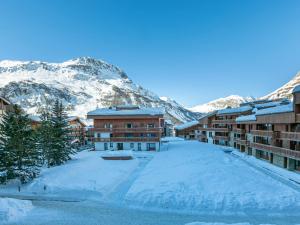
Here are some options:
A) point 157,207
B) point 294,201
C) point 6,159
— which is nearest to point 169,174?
point 157,207

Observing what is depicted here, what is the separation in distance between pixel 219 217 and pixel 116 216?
25.0 feet

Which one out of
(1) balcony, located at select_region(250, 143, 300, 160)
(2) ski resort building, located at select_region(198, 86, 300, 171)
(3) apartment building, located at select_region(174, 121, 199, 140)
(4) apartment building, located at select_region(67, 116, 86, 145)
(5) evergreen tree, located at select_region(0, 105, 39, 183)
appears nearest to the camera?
(5) evergreen tree, located at select_region(0, 105, 39, 183)

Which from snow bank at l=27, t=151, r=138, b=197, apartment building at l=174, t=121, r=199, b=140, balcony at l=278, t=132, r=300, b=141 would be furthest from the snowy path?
apartment building at l=174, t=121, r=199, b=140

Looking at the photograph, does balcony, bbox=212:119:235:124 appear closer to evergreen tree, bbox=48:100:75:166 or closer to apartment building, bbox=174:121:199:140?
apartment building, bbox=174:121:199:140

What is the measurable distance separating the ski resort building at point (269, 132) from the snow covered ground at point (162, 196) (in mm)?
3308

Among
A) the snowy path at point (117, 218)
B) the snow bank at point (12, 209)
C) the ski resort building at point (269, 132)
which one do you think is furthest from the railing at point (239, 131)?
the snow bank at point (12, 209)

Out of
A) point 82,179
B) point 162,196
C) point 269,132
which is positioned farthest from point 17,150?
point 269,132

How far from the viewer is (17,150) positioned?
26453 millimetres

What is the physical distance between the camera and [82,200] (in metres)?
21.6

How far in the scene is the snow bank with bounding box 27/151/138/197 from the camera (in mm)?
24109

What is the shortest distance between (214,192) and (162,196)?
4.82 metres

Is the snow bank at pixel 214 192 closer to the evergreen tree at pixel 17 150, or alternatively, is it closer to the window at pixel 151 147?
the evergreen tree at pixel 17 150

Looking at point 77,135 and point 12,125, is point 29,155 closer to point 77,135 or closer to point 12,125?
point 12,125

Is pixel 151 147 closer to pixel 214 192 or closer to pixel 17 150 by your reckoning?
pixel 17 150
